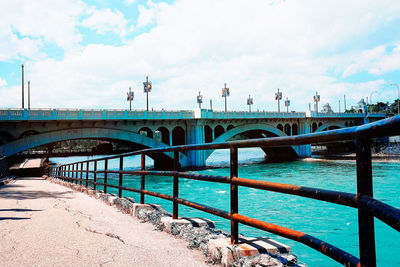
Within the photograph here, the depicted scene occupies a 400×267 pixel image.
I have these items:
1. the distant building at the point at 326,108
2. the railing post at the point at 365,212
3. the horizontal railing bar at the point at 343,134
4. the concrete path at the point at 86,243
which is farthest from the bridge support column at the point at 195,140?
the distant building at the point at 326,108

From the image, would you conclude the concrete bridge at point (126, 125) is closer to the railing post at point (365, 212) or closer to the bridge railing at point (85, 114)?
the bridge railing at point (85, 114)

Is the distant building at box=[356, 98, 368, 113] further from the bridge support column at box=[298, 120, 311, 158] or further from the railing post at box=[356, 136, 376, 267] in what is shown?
the railing post at box=[356, 136, 376, 267]

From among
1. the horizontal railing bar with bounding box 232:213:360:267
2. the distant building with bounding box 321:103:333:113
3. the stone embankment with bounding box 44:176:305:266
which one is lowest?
the stone embankment with bounding box 44:176:305:266

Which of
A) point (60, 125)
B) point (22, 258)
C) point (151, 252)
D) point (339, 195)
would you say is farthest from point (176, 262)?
point (60, 125)

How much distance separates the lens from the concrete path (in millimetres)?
3393

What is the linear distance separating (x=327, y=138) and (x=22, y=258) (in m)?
3.21

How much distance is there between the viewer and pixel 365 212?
1.70 meters

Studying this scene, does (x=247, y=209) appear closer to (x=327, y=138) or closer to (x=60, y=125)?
(x=327, y=138)

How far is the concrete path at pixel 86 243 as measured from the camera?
339cm

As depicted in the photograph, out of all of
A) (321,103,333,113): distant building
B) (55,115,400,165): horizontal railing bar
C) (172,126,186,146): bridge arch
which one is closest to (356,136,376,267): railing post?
(55,115,400,165): horizontal railing bar

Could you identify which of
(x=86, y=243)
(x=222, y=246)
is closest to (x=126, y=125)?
(x=86, y=243)

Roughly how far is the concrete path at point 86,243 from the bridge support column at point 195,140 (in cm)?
3692

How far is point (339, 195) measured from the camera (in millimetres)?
1929

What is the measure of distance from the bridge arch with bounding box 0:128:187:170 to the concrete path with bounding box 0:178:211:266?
1132 inches
